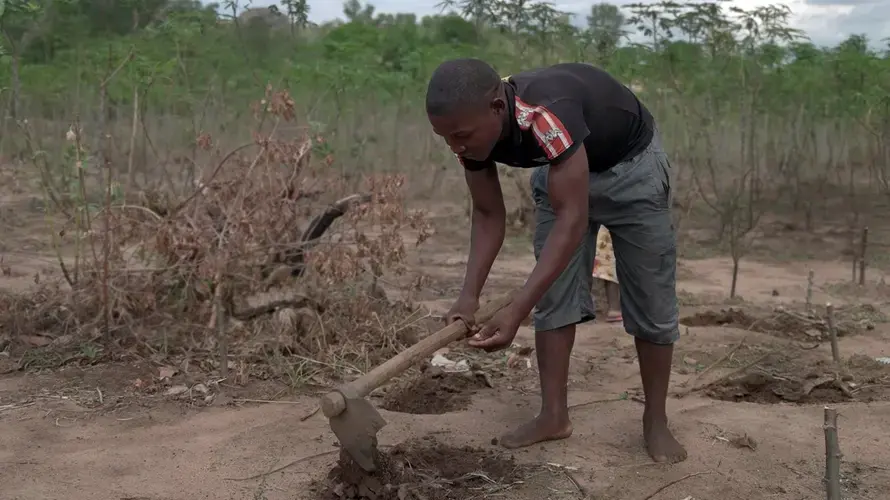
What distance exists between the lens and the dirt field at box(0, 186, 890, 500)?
261cm

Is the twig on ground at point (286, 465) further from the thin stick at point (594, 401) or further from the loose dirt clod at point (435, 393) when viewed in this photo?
the thin stick at point (594, 401)

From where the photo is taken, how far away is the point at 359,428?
7.68 ft

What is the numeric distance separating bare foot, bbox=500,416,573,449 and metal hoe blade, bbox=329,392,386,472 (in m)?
0.63

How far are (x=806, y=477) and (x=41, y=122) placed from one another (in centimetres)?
864

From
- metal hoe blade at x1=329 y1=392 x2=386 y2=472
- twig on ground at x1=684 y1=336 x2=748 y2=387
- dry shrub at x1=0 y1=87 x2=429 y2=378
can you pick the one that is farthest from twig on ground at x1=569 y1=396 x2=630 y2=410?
metal hoe blade at x1=329 y1=392 x2=386 y2=472

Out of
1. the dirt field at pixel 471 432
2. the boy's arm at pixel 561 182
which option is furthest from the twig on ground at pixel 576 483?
the boy's arm at pixel 561 182

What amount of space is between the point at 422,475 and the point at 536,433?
1.58 feet

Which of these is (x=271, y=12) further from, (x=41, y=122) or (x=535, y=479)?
(x=535, y=479)

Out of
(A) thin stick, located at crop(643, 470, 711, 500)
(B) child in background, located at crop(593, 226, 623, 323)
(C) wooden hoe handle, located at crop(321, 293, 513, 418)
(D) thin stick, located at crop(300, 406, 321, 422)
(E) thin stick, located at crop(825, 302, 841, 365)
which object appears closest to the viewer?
(C) wooden hoe handle, located at crop(321, 293, 513, 418)

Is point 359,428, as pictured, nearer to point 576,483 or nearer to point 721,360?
point 576,483

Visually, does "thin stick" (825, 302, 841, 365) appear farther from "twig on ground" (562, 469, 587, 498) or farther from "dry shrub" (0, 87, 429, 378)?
"dry shrub" (0, 87, 429, 378)

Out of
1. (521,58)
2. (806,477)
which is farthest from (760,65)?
(806,477)

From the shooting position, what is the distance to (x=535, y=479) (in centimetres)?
266

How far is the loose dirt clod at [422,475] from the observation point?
2470mm
